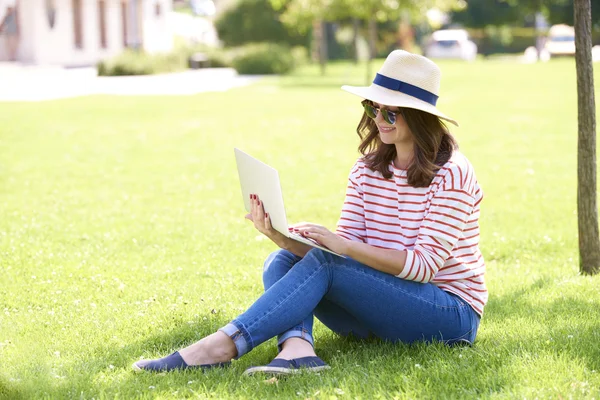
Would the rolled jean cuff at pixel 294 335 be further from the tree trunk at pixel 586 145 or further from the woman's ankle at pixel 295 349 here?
the tree trunk at pixel 586 145

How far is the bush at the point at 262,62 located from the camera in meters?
33.2

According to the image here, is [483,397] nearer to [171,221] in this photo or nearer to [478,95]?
[171,221]

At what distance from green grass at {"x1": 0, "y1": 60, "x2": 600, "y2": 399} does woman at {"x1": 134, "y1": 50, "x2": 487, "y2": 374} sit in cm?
14

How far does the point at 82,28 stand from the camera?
36.8 metres

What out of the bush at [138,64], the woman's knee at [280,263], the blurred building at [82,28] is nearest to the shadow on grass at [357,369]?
the woman's knee at [280,263]

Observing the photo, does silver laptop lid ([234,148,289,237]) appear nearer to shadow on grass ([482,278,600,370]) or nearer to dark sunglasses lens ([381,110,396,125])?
dark sunglasses lens ([381,110,396,125])

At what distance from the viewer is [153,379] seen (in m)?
3.82

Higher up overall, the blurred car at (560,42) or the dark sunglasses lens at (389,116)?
the blurred car at (560,42)

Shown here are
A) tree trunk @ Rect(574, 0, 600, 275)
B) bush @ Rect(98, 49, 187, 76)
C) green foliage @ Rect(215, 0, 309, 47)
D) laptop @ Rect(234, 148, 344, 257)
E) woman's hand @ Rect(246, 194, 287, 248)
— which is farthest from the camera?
green foliage @ Rect(215, 0, 309, 47)

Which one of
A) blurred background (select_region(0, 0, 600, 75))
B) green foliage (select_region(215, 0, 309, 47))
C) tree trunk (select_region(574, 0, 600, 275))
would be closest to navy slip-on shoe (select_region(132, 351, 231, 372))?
tree trunk (select_region(574, 0, 600, 275))

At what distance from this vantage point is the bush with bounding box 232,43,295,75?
33156 millimetres

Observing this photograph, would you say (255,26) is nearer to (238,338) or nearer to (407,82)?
(407,82)

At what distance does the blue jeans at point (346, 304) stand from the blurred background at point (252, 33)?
1947cm

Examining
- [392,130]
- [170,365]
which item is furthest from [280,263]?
[392,130]
